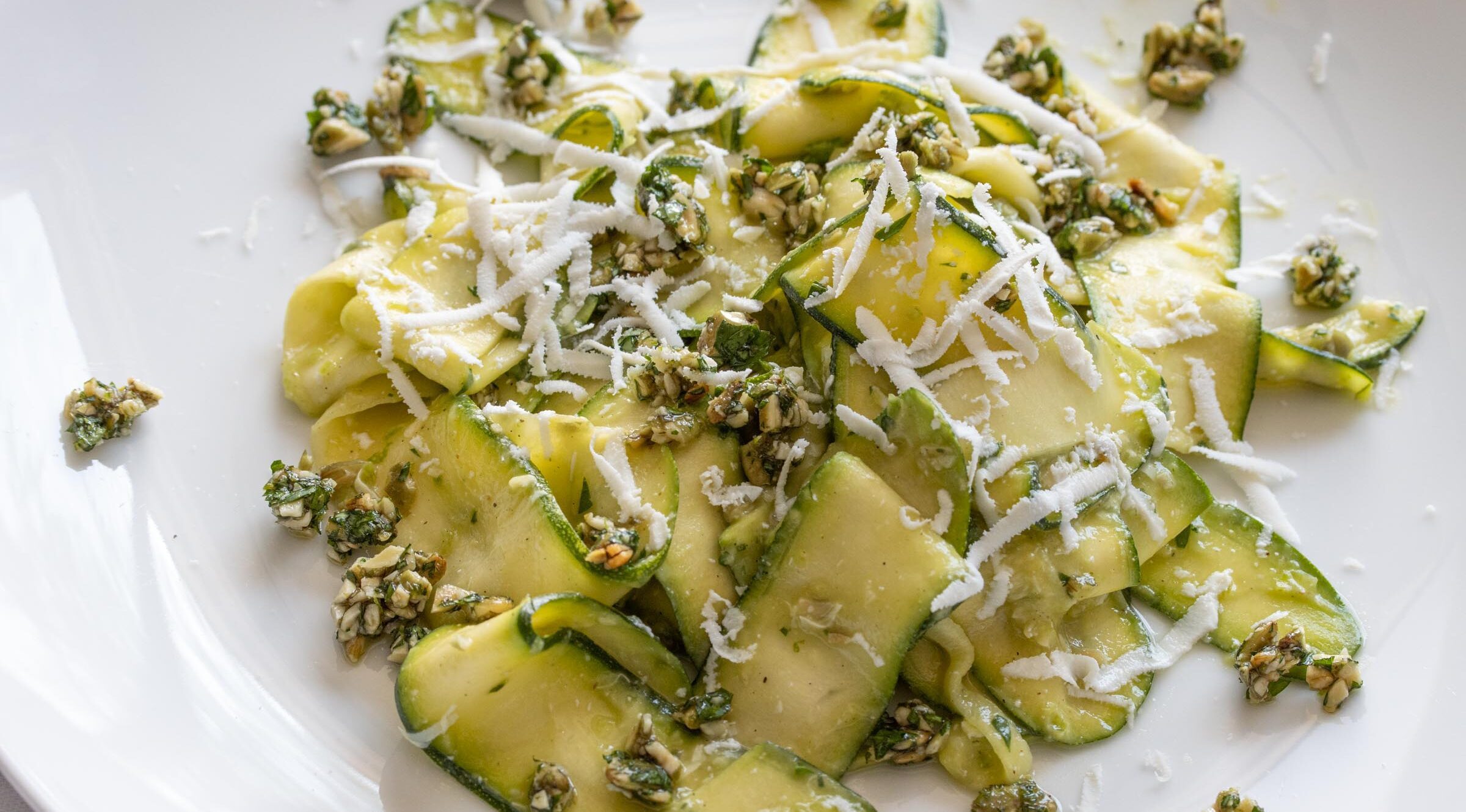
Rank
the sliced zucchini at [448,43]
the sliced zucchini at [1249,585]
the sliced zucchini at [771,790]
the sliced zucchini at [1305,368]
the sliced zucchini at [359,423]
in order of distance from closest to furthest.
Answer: the sliced zucchini at [771,790] < the sliced zucchini at [1249,585] < the sliced zucchini at [359,423] < the sliced zucchini at [1305,368] < the sliced zucchini at [448,43]

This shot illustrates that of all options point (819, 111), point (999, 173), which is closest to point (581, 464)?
point (819, 111)

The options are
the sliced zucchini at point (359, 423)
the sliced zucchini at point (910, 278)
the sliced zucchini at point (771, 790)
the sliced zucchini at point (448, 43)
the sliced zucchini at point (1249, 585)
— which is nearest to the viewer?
the sliced zucchini at point (771, 790)

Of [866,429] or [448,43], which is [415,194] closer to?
[448,43]

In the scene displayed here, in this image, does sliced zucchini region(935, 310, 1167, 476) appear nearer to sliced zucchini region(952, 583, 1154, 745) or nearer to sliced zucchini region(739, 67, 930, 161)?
sliced zucchini region(952, 583, 1154, 745)

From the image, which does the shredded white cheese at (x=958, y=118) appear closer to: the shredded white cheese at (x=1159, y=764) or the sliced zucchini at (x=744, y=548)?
the sliced zucchini at (x=744, y=548)

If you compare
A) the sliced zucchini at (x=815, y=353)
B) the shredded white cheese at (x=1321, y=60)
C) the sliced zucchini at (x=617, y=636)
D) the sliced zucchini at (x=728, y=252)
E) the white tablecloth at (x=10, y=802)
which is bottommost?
the white tablecloth at (x=10, y=802)

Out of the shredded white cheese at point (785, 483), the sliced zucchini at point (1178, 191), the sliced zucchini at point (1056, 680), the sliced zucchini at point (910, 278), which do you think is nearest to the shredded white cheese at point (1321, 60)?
the sliced zucchini at point (1178, 191)

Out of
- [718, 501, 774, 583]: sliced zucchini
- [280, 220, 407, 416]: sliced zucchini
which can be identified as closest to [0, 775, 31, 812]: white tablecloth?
[280, 220, 407, 416]: sliced zucchini

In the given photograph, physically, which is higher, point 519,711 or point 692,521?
point 692,521
